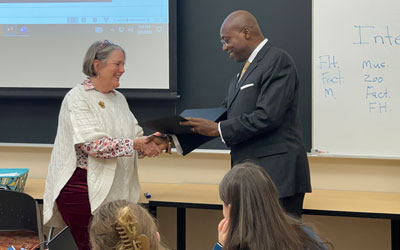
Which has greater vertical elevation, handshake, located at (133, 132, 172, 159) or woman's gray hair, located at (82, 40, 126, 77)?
woman's gray hair, located at (82, 40, 126, 77)

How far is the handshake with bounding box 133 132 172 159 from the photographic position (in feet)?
9.93

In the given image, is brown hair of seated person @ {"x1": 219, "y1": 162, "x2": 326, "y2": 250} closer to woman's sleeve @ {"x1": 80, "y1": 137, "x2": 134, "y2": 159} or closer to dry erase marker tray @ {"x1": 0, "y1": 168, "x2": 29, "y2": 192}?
woman's sleeve @ {"x1": 80, "y1": 137, "x2": 134, "y2": 159}

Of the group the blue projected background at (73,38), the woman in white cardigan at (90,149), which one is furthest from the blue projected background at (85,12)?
the woman in white cardigan at (90,149)

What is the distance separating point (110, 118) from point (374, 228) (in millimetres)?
1970

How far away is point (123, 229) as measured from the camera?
157cm

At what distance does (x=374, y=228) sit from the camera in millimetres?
3814

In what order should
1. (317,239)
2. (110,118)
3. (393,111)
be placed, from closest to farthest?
(317,239) < (110,118) < (393,111)

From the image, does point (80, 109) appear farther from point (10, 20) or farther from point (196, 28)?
point (10, 20)

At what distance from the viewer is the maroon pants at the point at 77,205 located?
2.97 m

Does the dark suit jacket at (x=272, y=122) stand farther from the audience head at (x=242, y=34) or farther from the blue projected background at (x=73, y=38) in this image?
the blue projected background at (x=73, y=38)

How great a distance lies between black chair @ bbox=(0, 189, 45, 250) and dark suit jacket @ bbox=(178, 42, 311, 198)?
1085 millimetres

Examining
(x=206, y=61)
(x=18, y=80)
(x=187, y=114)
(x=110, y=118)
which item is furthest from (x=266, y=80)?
(x=18, y=80)

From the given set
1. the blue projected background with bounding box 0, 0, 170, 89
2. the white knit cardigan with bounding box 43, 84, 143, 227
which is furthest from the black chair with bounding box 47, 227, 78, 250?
the blue projected background with bounding box 0, 0, 170, 89

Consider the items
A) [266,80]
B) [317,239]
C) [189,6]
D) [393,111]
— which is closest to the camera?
[317,239]
